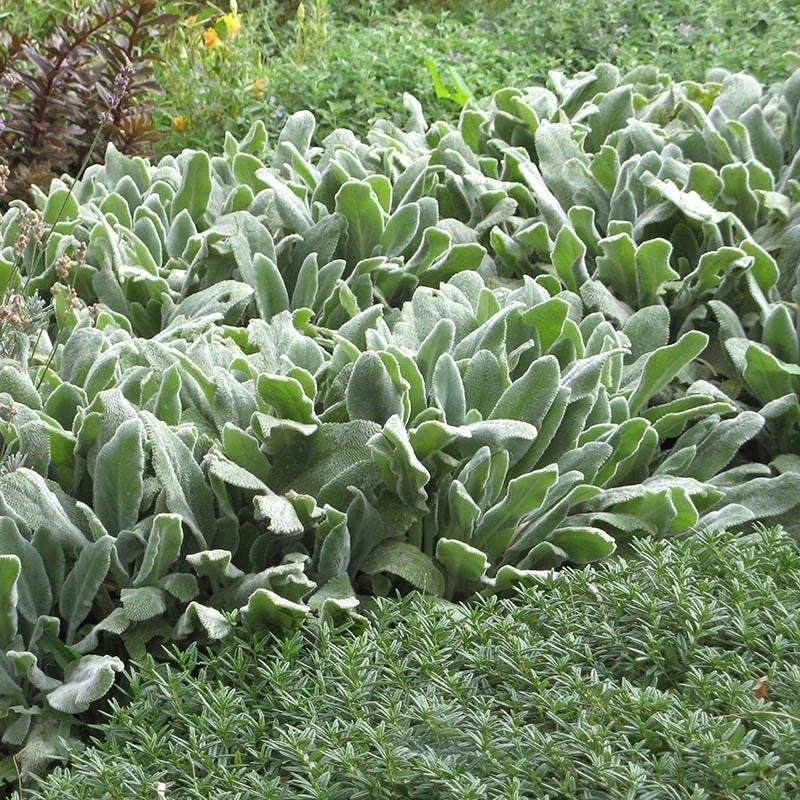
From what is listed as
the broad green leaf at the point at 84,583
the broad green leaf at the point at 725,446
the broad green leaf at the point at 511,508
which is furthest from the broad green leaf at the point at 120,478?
the broad green leaf at the point at 725,446

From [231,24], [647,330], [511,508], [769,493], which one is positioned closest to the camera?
[511,508]

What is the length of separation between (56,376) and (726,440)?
6.06 feet

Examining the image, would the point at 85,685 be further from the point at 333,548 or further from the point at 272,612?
the point at 333,548

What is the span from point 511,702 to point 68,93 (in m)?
4.08

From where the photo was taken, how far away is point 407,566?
285cm

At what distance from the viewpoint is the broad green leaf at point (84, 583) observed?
2.66m

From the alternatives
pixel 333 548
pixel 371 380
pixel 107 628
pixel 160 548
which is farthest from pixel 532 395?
pixel 107 628

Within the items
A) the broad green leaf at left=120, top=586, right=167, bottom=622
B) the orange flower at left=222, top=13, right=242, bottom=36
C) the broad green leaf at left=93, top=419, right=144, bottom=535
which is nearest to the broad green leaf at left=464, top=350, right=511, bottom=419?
the broad green leaf at left=93, top=419, right=144, bottom=535

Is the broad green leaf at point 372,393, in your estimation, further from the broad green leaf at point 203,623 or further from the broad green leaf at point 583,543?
the broad green leaf at point 203,623

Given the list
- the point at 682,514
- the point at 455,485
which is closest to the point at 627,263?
the point at 682,514

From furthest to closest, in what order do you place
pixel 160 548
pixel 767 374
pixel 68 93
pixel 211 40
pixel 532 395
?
pixel 211 40, pixel 68 93, pixel 767 374, pixel 532 395, pixel 160 548

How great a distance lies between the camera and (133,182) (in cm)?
462

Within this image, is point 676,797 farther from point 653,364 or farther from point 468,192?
point 468,192

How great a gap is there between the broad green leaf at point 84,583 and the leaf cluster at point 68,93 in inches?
112
